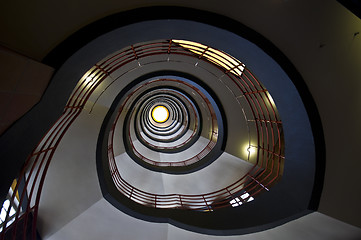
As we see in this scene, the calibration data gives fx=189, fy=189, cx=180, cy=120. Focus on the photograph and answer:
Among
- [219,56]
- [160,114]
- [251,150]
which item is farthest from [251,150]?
[160,114]

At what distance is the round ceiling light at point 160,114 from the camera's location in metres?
18.7

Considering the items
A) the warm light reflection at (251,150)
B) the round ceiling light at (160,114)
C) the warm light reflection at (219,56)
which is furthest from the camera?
the round ceiling light at (160,114)

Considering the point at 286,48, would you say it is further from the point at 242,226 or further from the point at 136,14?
the point at 242,226

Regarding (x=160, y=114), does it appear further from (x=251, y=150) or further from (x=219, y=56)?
(x=219, y=56)

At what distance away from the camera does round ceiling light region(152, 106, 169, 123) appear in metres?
18.7

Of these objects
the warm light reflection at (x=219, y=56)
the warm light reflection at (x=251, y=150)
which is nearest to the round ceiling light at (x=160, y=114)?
the warm light reflection at (x=251, y=150)

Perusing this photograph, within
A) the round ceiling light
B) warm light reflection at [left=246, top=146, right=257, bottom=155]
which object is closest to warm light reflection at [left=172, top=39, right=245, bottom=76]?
warm light reflection at [left=246, top=146, right=257, bottom=155]

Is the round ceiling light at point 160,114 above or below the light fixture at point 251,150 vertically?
above

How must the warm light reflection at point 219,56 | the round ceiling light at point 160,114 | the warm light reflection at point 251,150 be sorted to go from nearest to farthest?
1. the warm light reflection at point 219,56
2. the warm light reflection at point 251,150
3. the round ceiling light at point 160,114

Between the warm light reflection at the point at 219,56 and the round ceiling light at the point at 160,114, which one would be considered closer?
the warm light reflection at the point at 219,56

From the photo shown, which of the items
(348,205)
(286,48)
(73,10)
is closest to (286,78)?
(286,48)

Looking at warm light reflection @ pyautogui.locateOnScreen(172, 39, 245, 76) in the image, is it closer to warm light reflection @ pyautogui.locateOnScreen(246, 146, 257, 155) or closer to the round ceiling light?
warm light reflection @ pyautogui.locateOnScreen(246, 146, 257, 155)

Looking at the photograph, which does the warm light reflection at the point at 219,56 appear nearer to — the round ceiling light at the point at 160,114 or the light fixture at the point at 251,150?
the light fixture at the point at 251,150

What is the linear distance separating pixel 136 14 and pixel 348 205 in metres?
4.35
